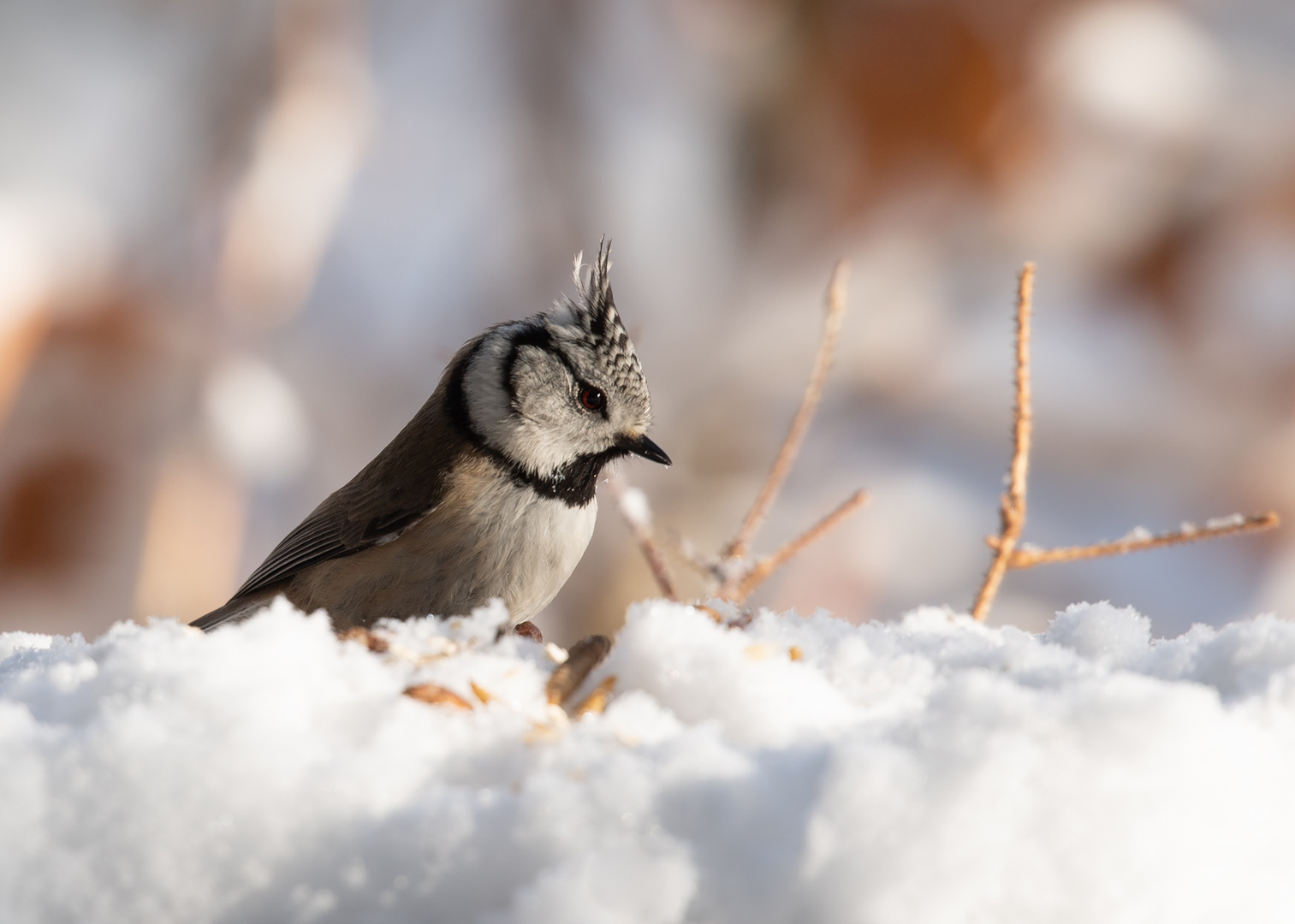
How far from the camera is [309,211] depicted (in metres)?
3.71

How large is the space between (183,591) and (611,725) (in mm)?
3275

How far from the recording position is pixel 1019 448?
1296mm

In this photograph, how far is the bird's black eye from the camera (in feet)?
6.67

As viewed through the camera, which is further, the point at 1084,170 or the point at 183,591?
the point at 1084,170

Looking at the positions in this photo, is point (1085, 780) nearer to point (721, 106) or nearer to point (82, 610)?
point (82, 610)

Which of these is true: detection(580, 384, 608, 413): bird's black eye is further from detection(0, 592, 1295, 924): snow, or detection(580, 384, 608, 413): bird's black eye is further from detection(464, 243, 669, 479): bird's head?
detection(0, 592, 1295, 924): snow

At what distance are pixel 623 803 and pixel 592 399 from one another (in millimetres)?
1465

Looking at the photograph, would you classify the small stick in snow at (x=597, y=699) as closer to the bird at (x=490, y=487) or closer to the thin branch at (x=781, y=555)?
the thin branch at (x=781, y=555)

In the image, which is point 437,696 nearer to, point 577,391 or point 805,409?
point 805,409

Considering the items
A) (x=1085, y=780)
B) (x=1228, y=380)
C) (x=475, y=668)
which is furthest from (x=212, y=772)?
(x=1228, y=380)

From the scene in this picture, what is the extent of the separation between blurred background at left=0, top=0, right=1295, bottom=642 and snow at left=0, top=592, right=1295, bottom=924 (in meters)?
2.83

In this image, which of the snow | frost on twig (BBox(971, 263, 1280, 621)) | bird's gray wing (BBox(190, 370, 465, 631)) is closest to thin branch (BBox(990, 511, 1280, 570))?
frost on twig (BBox(971, 263, 1280, 621))

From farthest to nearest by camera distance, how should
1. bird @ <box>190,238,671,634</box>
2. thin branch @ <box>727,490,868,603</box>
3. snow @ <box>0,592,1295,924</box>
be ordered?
bird @ <box>190,238,671,634</box> → thin branch @ <box>727,490,868,603</box> → snow @ <box>0,592,1295,924</box>

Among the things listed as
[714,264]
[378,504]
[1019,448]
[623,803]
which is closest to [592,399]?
[378,504]
